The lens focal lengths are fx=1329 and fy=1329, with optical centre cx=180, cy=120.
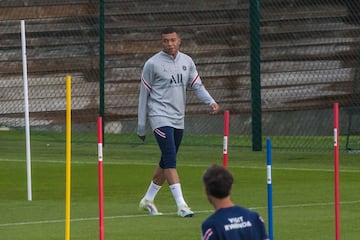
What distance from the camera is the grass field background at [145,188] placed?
12.8 m

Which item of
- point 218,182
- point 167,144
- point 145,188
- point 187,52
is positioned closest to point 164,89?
point 167,144

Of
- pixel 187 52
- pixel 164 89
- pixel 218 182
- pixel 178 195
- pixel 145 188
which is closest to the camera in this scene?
pixel 218 182

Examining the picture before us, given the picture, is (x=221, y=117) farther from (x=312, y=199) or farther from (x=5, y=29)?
(x=312, y=199)

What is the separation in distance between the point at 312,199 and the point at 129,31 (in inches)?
359

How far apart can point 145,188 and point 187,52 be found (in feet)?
23.5

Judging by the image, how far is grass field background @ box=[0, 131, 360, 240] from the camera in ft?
42.1

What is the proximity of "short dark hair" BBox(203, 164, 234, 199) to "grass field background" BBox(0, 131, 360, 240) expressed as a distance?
4831 mm

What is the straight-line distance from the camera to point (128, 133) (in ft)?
79.7

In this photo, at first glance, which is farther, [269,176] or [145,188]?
[145,188]

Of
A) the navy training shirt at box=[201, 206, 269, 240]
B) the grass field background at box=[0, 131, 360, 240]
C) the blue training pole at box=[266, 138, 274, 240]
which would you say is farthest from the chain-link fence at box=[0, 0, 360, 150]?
the navy training shirt at box=[201, 206, 269, 240]

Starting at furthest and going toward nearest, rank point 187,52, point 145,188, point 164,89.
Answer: point 187,52, point 145,188, point 164,89

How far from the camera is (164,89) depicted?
13.8 metres

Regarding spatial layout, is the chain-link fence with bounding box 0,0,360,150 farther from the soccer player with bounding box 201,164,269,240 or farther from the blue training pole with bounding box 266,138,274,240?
the soccer player with bounding box 201,164,269,240

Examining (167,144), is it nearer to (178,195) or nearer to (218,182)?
(178,195)
